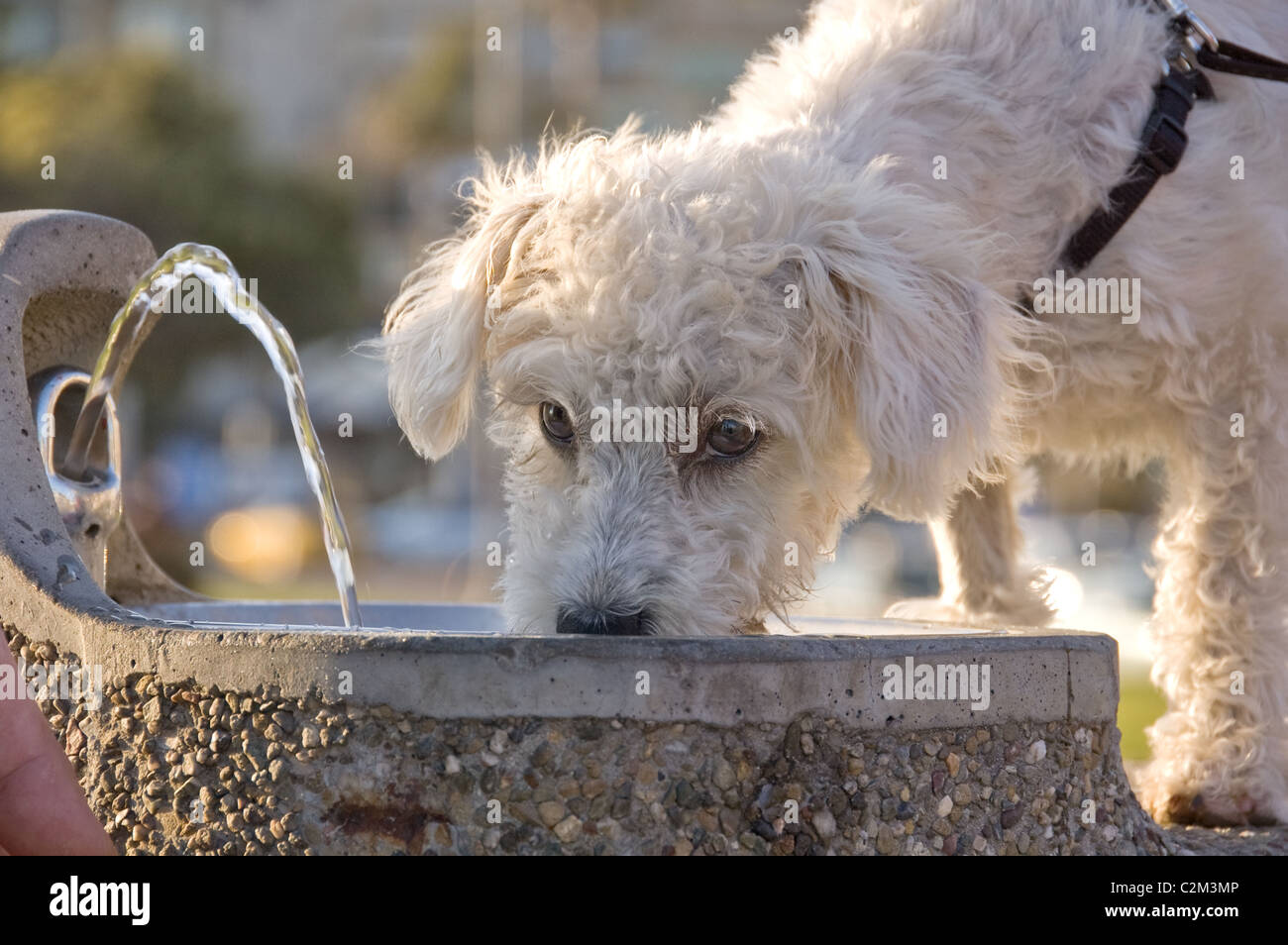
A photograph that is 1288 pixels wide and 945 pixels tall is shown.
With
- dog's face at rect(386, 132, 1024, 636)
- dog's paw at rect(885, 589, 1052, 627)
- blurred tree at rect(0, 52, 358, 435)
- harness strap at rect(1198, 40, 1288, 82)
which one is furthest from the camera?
blurred tree at rect(0, 52, 358, 435)

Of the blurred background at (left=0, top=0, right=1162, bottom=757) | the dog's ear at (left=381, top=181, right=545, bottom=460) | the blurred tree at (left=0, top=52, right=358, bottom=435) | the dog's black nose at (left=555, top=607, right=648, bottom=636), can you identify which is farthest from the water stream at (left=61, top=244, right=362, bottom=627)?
the blurred tree at (left=0, top=52, right=358, bottom=435)

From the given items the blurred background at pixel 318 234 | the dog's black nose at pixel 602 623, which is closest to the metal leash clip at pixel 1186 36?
the dog's black nose at pixel 602 623

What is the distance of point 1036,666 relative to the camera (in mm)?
3293

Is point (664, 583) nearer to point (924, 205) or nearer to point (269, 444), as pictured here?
point (924, 205)

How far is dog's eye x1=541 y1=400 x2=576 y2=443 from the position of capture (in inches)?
149

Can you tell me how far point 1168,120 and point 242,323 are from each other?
2709 millimetres

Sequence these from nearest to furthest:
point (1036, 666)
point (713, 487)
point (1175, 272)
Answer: point (1036, 666) → point (713, 487) → point (1175, 272)

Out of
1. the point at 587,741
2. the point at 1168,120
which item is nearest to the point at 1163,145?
the point at 1168,120

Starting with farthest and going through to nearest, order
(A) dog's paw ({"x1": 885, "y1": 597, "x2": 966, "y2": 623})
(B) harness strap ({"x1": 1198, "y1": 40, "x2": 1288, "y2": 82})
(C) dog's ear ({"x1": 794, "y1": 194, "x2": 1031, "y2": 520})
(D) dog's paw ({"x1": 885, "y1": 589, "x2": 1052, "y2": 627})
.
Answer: (A) dog's paw ({"x1": 885, "y1": 597, "x2": 966, "y2": 623})
(D) dog's paw ({"x1": 885, "y1": 589, "x2": 1052, "y2": 627})
(B) harness strap ({"x1": 1198, "y1": 40, "x2": 1288, "y2": 82})
(C) dog's ear ({"x1": 794, "y1": 194, "x2": 1031, "y2": 520})

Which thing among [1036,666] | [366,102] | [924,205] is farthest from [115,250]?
[366,102]

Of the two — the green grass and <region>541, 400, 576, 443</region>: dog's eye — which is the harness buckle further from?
the green grass

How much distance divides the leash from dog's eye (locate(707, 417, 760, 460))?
4.24ft

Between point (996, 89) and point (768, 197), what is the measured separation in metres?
1.05

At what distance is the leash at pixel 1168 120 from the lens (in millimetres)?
4398
